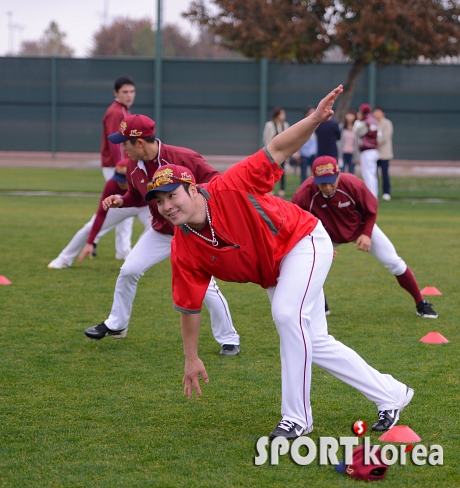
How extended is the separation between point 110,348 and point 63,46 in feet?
297

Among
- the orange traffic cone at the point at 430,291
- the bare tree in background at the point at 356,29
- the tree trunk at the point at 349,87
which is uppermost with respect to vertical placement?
the bare tree in background at the point at 356,29

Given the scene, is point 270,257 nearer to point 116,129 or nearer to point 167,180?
point 167,180

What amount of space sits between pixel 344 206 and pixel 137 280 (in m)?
2.06

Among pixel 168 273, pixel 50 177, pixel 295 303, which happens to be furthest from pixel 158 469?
pixel 50 177

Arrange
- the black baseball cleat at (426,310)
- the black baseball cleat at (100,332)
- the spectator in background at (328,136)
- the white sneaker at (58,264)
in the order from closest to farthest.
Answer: the black baseball cleat at (100,332) → the black baseball cleat at (426,310) → the white sneaker at (58,264) → the spectator in background at (328,136)

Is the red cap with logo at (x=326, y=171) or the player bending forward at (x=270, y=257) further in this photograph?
the red cap with logo at (x=326, y=171)

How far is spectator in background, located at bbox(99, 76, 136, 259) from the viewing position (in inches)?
435

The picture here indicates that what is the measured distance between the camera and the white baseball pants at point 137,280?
6.93 meters

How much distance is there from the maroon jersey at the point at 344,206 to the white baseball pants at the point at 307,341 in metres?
2.61

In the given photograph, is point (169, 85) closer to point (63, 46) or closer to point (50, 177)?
point (50, 177)

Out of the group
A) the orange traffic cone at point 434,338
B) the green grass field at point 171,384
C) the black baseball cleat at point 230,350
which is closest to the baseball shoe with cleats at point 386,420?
the green grass field at point 171,384

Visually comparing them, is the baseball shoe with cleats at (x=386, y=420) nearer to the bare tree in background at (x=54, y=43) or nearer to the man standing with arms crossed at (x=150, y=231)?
the man standing with arms crossed at (x=150, y=231)

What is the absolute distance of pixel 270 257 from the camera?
4730 mm

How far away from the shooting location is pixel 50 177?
87.2ft
